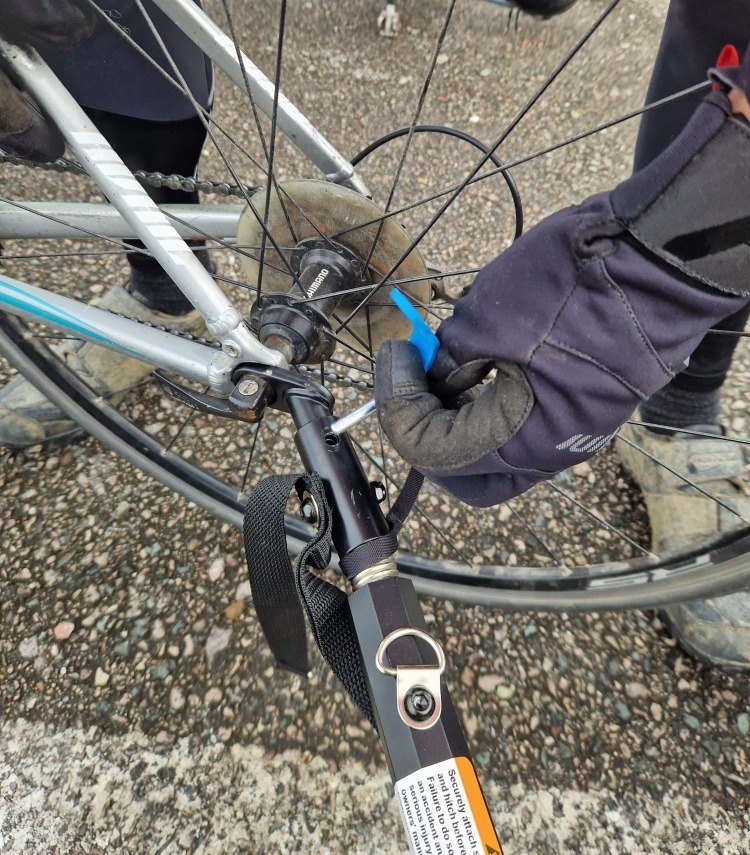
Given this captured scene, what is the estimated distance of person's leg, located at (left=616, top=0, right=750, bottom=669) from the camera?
1020mm

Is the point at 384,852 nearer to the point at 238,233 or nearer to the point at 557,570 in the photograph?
the point at 557,570

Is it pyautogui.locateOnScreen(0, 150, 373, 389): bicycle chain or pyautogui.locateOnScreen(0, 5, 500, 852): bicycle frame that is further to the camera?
pyautogui.locateOnScreen(0, 150, 373, 389): bicycle chain

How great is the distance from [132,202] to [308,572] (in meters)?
0.61

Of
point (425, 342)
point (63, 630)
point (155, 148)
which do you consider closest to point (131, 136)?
point (155, 148)

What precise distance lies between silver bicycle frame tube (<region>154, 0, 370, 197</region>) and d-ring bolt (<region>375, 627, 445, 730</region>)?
2.94 feet

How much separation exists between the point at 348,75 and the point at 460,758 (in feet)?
9.23

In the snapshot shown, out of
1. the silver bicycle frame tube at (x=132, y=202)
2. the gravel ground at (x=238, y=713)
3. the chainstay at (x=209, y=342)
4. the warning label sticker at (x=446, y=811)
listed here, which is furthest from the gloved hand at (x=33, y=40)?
the warning label sticker at (x=446, y=811)

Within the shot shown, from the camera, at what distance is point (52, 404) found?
5.01ft

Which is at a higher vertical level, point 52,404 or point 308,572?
point 308,572

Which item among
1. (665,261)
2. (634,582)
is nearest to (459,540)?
(634,582)

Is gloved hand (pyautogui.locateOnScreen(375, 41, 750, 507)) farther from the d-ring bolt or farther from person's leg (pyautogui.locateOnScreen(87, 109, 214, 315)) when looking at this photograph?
person's leg (pyautogui.locateOnScreen(87, 109, 214, 315))

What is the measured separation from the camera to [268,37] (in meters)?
2.80

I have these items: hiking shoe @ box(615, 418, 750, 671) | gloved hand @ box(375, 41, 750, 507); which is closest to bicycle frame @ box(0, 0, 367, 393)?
gloved hand @ box(375, 41, 750, 507)

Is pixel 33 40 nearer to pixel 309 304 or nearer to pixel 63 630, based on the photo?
pixel 309 304
